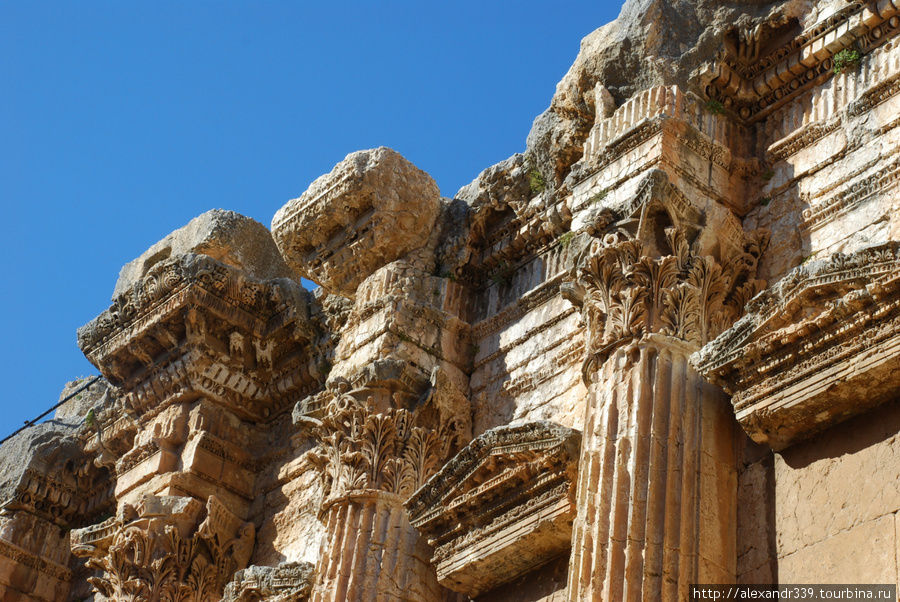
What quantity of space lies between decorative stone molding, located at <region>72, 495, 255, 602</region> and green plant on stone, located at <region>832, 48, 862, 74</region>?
5881 mm

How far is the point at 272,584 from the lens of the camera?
9438mm

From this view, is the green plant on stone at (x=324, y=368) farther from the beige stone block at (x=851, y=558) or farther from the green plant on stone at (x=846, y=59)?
the beige stone block at (x=851, y=558)

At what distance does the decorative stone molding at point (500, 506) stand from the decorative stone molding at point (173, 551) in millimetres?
2837

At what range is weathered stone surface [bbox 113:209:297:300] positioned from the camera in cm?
1194

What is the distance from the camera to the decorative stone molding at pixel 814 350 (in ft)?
19.5

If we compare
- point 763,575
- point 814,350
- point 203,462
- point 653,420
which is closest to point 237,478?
point 203,462

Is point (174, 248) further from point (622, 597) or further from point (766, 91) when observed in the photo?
point (622, 597)

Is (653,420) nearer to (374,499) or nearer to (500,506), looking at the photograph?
(500,506)

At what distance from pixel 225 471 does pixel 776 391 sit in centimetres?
607

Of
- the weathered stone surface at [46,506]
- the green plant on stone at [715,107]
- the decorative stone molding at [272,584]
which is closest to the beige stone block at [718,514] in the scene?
the green plant on stone at [715,107]

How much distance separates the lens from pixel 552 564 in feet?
24.9

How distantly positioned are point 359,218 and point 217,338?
210cm

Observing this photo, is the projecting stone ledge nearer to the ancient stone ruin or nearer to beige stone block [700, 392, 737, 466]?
the ancient stone ruin

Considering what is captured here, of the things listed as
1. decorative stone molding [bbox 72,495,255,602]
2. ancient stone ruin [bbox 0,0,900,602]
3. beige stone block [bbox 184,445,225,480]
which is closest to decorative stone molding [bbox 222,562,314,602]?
ancient stone ruin [bbox 0,0,900,602]
